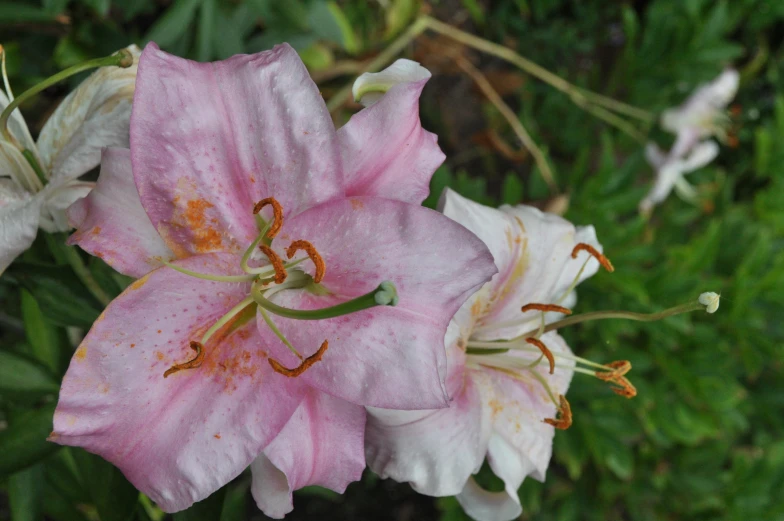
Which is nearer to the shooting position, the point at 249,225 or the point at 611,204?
the point at 249,225

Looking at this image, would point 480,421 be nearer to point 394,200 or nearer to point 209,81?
point 394,200

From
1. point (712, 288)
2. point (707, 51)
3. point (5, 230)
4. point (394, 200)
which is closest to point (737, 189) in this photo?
point (707, 51)

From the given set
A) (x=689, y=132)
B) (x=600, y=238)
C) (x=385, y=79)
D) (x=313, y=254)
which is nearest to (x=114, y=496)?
(x=313, y=254)

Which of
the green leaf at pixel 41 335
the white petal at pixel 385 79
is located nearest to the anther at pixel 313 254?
the white petal at pixel 385 79

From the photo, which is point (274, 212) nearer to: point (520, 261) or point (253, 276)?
point (253, 276)

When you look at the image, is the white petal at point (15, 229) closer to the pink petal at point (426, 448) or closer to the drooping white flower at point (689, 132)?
the pink petal at point (426, 448)

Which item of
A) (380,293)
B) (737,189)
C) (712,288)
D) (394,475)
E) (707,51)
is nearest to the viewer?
(380,293)
